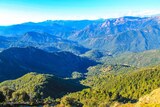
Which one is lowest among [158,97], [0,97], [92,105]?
[92,105]

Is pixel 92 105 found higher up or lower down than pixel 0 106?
lower down

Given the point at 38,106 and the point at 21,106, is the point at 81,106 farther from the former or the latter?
the point at 21,106

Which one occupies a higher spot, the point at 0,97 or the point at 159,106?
the point at 159,106

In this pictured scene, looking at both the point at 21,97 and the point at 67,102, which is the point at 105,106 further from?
the point at 21,97

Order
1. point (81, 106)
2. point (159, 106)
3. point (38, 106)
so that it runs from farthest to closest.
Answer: point (81, 106), point (38, 106), point (159, 106)

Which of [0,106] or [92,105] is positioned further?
[92,105]

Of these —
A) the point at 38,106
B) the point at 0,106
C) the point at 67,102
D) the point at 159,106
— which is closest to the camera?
the point at 159,106

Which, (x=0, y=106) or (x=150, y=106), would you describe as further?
(x=0, y=106)

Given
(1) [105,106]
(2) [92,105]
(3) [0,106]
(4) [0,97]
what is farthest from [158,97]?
(4) [0,97]

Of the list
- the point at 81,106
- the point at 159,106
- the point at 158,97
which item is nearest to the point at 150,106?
the point at 159,106
